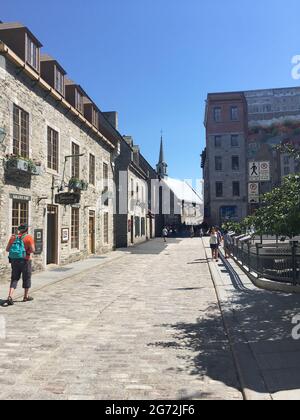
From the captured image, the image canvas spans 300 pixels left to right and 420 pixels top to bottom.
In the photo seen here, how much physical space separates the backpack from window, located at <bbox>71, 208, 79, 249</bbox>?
33.6 ft

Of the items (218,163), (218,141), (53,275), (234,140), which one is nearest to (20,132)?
(53,275)

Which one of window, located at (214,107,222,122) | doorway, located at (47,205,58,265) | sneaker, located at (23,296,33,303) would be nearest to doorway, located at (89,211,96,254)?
doorway, located at (47,205,58,265)

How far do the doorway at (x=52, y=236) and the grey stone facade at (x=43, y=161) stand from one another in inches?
2.3

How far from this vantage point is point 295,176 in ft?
25.6

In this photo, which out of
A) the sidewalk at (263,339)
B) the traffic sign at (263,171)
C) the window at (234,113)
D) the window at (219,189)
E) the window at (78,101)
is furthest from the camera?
the window at (234,113)

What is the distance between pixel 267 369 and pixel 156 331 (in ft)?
8.17

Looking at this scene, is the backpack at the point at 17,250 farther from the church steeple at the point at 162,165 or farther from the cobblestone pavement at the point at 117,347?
the church steeple at the point at 162,165

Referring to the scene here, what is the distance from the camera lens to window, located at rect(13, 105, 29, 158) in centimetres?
1391

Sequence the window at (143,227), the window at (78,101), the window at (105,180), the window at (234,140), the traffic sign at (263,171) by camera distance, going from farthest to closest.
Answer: the window at (234,140) → the window at (143,227) → the window at (105,180) → the window at (78,101) → the traffic sign at (263,171)

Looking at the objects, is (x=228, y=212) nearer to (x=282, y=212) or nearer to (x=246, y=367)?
(x=282, y=212)

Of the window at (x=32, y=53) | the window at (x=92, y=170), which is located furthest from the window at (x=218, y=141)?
the window at (x=32, y=53)

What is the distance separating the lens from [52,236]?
1769cm

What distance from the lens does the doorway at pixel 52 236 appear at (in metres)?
17.4

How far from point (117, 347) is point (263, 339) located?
7.26 ft
